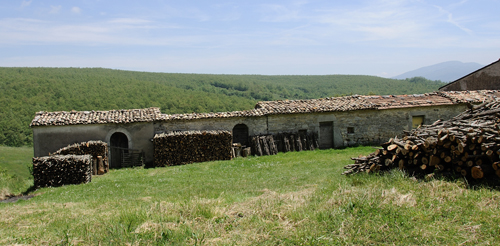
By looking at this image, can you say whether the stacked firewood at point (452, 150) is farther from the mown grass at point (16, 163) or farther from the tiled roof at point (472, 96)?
the mown grass at point (16, 163)

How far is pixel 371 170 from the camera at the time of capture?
31.9 feet

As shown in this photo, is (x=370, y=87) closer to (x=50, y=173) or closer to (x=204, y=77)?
(x=204, y=77)

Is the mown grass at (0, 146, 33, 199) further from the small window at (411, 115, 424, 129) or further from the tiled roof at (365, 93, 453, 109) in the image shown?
the small window at (411, 115, 424, 129)

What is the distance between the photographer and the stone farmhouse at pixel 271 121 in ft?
57.1

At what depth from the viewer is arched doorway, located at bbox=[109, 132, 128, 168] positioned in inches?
708

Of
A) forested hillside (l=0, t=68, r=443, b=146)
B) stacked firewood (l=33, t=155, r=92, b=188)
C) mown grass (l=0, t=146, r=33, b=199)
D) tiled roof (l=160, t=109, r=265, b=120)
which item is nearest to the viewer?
stacked firewood (l=33, t=155, r=92, b=188)

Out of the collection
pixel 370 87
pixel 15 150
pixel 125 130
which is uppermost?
pixel 370 87

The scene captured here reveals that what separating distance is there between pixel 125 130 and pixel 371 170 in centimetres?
1306

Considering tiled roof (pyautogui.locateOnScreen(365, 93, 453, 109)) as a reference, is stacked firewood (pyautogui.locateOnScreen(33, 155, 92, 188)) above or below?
below

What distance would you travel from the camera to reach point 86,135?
17.5 meters

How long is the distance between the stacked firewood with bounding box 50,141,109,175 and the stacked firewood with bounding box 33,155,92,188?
2.22m

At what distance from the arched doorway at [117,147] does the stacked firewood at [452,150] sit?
1256 centimetres

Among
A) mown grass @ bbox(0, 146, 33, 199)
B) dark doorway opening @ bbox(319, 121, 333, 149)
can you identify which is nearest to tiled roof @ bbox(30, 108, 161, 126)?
mown grass @ bbox(0, 146, 33, 199)

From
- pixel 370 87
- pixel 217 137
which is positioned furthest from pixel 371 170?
pixel 370 87
